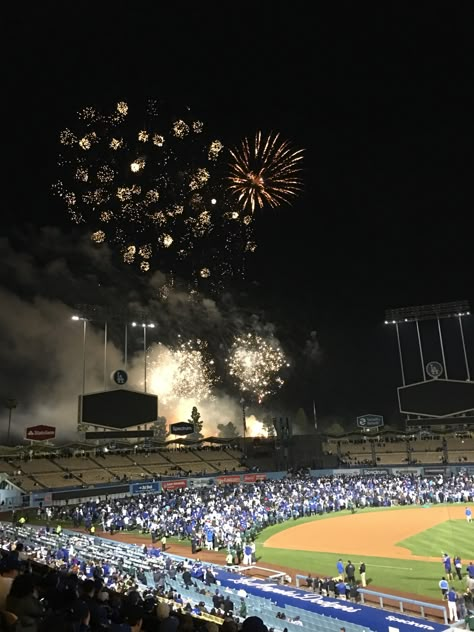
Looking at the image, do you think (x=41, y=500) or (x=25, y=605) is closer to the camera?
(x=25, y=605)

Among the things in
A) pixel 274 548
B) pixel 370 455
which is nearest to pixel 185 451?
pixel 370 455

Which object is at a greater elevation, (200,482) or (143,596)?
(200,482)

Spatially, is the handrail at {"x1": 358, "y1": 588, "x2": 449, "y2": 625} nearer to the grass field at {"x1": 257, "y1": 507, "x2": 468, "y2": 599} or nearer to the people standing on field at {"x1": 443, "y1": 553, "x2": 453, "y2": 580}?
the grass field at {"x1": 257, "y1": 507, "x2": 468, "y2": 599}

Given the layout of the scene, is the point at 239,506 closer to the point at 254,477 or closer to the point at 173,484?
the point at 173,484

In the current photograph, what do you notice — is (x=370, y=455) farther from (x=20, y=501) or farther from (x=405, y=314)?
(x=20, y=501)

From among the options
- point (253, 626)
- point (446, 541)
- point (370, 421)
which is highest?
point (370, 421)

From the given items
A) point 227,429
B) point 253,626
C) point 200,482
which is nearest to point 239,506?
point 200,482

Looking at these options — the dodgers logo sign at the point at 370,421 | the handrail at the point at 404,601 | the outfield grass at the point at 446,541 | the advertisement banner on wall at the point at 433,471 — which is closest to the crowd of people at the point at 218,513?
the handrail at the point at 404,601

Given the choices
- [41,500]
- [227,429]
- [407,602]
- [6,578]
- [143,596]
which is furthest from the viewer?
[227,429]

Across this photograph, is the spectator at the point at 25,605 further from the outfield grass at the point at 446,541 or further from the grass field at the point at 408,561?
the outfield grass at the point at 446,541
